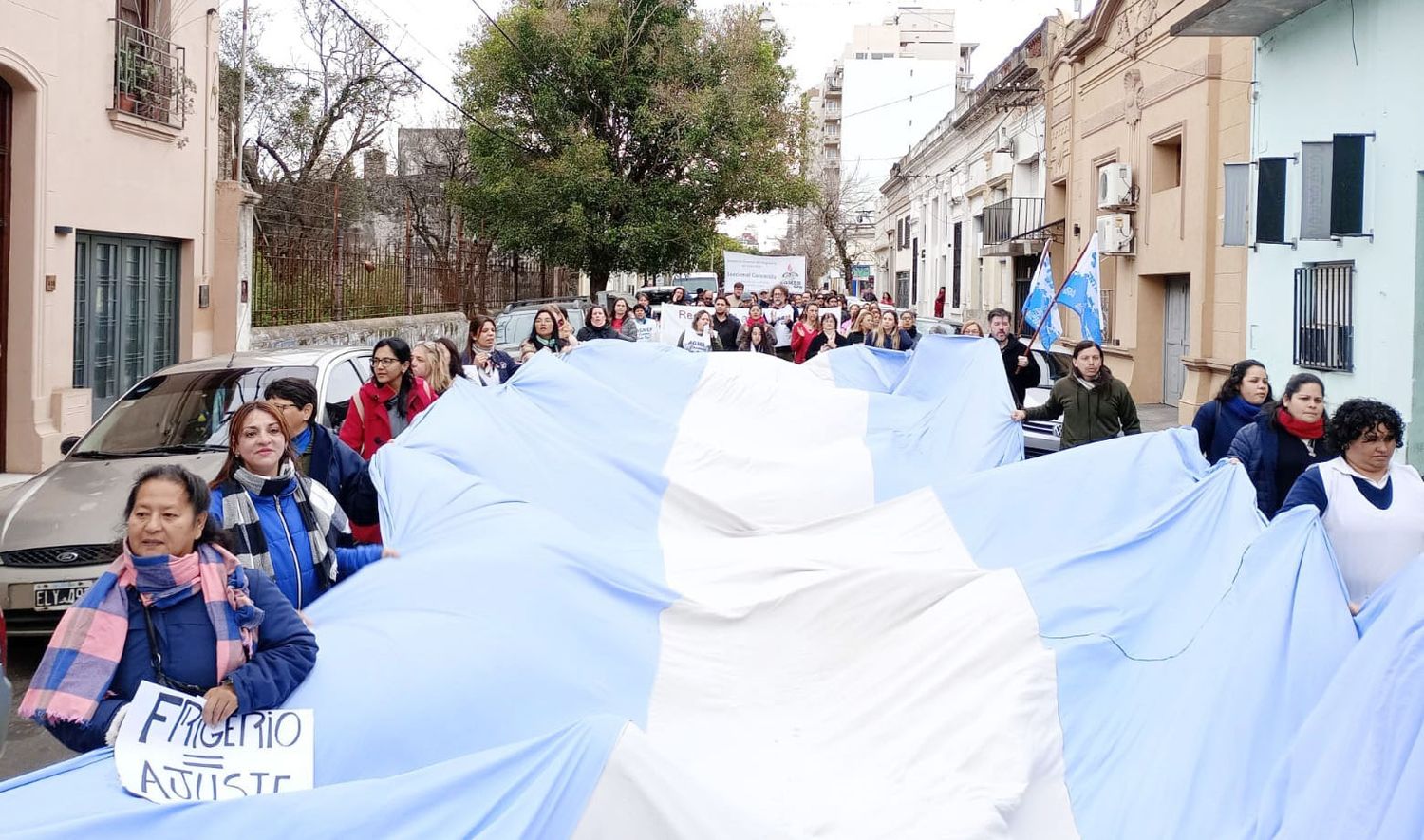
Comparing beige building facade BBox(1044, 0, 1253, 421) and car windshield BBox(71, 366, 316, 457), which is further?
beige building facade BBox(1044, 0, 1253, 421)

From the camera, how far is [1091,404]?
9055 millimetres

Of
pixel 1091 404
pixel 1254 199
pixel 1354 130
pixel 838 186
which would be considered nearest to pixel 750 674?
pixel 1091 404

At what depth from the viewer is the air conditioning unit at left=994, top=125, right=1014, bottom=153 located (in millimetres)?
32031

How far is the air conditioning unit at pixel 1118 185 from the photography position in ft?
67.6

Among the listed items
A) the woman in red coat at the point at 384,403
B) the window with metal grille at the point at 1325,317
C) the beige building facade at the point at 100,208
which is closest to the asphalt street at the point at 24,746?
the woman in red coat at the point at 384,403

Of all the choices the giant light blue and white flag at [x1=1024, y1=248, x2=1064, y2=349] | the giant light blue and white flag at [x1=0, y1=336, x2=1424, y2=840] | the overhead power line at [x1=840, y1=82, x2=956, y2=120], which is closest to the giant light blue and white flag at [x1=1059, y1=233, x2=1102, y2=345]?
the giant light blue and white flag at [x1=1024, y1=248, x2=1064, y2=349]

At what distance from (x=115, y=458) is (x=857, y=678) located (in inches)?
203

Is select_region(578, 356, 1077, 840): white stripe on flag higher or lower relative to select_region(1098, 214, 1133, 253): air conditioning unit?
lower

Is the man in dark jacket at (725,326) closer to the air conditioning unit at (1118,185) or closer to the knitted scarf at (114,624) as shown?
the air conditioning unit at (1118,185)

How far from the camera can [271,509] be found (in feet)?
14.9

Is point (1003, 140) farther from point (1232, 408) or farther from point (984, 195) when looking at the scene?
point (1232, 408)

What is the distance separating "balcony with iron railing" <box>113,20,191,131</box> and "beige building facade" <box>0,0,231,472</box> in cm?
2

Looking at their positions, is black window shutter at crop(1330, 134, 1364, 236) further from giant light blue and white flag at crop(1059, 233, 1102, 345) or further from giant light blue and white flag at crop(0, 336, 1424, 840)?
giant light blue and white flag at crop(0, 336, 1424, 840)

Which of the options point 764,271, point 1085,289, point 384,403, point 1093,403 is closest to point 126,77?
point 384,403
